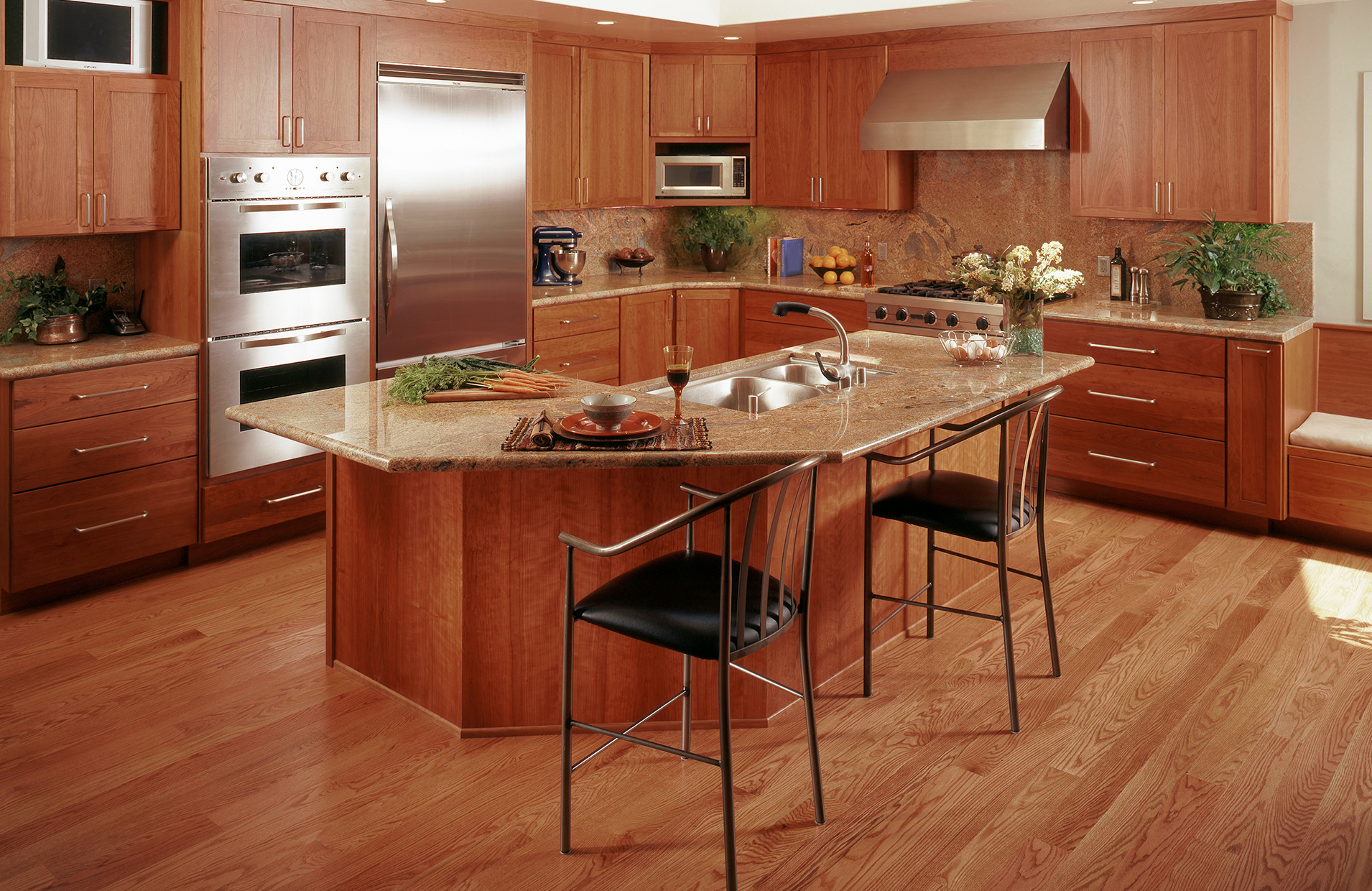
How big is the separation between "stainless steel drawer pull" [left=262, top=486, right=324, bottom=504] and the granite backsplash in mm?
2285

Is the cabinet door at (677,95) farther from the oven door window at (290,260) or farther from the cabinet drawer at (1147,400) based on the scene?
the cabinet drawer at (1147,400)

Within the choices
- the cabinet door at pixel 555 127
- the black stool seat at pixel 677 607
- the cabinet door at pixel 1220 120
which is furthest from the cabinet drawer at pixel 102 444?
the cabinet door at pixel 1220 120

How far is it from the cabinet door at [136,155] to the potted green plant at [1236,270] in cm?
427

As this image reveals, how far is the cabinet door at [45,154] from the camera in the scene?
12.8 feet

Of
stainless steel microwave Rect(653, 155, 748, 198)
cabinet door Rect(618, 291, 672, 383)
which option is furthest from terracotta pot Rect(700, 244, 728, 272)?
cabinet door Rect(618, 291, 672, 383)

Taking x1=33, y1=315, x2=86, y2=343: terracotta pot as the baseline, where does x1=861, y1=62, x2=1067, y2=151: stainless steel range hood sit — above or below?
above

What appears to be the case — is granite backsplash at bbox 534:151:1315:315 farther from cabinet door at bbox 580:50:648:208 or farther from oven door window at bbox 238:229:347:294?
oven door window at bbox 238:229:347:294

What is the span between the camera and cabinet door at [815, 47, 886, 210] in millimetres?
6133

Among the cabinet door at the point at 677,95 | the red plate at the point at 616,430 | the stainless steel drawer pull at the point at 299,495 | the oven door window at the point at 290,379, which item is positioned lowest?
the stainless steel drawer pull at the point at 299,495

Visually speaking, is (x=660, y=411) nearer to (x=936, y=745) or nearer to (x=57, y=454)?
(x=936, y=745)

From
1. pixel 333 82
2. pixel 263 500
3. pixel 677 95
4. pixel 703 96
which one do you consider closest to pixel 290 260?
pixel 333 82

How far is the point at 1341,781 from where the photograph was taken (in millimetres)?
2951

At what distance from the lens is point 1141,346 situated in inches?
200

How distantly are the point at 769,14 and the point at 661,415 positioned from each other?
338 centimetres
